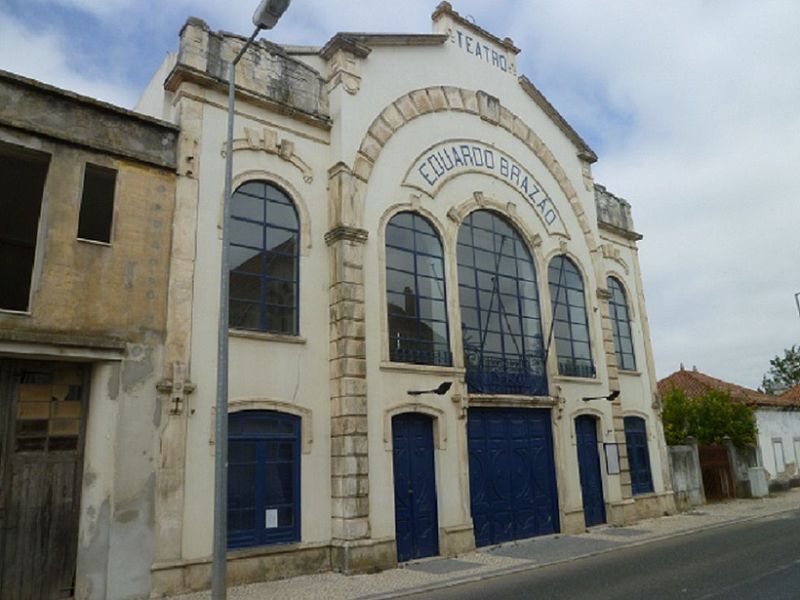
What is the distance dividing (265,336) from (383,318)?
2535 mm

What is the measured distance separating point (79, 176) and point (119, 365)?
3045 millimetres

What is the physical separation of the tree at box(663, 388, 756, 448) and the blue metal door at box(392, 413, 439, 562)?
1351 cm

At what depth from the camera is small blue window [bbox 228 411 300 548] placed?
10273 millimetres

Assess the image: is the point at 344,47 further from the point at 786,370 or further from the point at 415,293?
the point at 786,370

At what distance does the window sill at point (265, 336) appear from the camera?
10.8 m

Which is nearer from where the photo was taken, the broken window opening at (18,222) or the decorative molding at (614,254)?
the broken window opening at (18,222)

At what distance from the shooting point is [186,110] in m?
11.2

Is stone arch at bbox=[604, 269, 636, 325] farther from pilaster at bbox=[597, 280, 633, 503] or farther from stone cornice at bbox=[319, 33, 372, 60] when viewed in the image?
stone cornice at bbox=[319, 33, 372, 60]

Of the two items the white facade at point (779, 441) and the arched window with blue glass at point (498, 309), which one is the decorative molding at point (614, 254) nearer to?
the arched window with blue glass at point (498, 309)

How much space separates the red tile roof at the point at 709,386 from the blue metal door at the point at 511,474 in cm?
1289

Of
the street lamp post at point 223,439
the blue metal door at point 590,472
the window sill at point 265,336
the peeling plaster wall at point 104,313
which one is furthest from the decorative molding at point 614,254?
the street lamp post at point 223,439

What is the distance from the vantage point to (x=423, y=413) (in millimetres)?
12695

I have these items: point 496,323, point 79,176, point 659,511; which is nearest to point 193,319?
point 79,176

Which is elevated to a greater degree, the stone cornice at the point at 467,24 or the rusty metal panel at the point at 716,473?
the stone cornice at the point at 467,24
